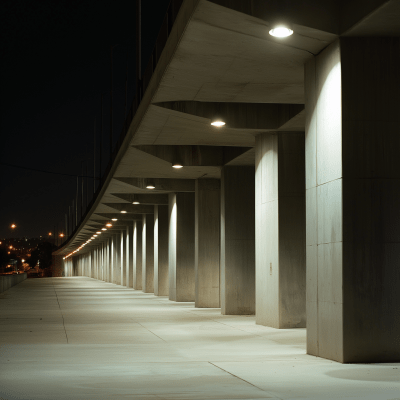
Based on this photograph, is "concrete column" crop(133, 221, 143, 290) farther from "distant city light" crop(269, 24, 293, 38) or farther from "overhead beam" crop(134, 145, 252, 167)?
"distant city light" crop(269, 24, 293, 38)

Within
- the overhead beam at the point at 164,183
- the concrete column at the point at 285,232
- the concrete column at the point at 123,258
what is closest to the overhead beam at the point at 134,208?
the overhead beam at the point at 164,183

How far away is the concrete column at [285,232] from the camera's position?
19500mm

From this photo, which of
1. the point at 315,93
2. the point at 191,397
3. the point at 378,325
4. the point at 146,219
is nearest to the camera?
the point at 191,397

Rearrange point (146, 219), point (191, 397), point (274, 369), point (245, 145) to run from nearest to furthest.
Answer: point (191, 397) → point (274, 369) → point (245, 145) → point (146, 219)

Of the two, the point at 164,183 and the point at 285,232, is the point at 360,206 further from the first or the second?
the point at 164,183

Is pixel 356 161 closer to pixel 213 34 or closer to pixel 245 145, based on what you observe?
pixel 213 34

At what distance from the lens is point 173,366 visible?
11.7 meters

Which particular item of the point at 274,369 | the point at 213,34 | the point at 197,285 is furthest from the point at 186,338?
the point at 197,285

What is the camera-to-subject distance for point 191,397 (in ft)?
28.3

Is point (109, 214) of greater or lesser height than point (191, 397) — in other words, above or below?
above

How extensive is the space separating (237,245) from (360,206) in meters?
13.8

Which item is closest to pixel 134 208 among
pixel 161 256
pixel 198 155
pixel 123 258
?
pixel 161 256

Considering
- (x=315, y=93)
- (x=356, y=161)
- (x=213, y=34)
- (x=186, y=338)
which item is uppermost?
(x=213, y=34)

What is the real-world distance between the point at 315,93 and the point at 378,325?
178 inches
